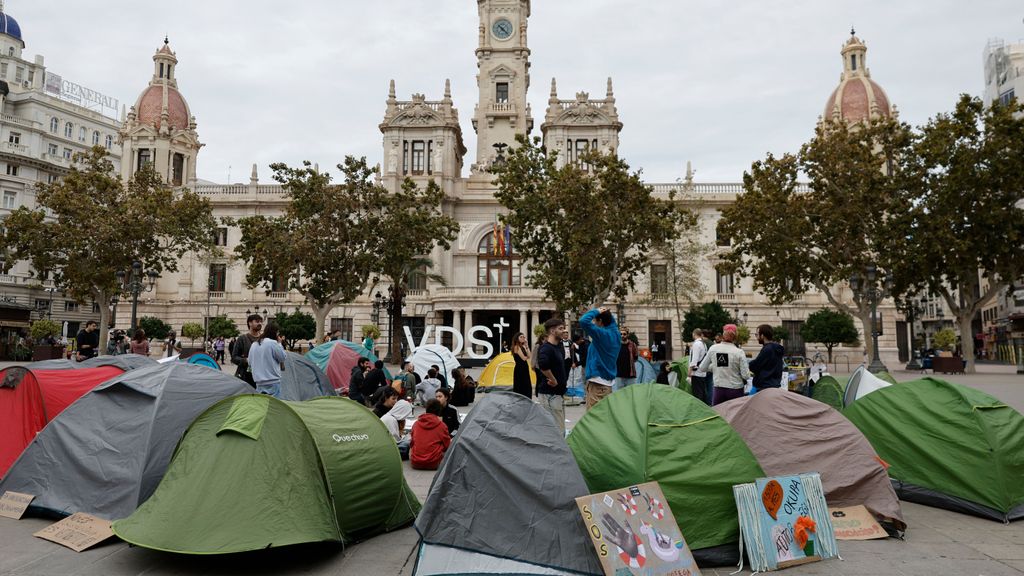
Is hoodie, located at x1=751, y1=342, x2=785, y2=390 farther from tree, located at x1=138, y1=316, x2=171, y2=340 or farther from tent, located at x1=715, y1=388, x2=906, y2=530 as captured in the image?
tree, located at x1=138, y1=316, x2=171, y2=340

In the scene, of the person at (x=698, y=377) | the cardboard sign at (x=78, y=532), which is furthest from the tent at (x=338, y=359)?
the cardboard sign at (x=78, y=532)

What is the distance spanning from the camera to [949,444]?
24.6 feet

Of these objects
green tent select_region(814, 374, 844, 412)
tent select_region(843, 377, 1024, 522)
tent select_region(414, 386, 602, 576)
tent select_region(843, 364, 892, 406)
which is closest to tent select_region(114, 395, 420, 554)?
tent select_region(414, 386, 602, 576)

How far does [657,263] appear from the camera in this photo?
47250 mm

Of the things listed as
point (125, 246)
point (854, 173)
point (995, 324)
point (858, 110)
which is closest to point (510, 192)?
point (854, 173)

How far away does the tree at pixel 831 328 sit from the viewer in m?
40.3

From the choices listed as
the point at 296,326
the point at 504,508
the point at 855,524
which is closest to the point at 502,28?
the point at 296,326

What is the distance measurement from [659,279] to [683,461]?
4050 cm

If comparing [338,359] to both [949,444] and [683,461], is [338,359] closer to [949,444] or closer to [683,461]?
[683,461]

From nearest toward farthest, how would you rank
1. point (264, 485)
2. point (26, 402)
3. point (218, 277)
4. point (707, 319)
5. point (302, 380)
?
point (264, 485), point (26, 402), point (302, 380), point (707, 319), point (218, 277)

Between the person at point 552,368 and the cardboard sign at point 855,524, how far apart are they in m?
3.50

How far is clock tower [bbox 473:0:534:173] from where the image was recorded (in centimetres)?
5038

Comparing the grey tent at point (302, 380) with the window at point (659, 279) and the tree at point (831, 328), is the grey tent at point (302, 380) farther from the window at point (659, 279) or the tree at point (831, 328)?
the tree at point (831, 328)

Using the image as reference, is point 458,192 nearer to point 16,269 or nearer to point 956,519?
point 16,269
